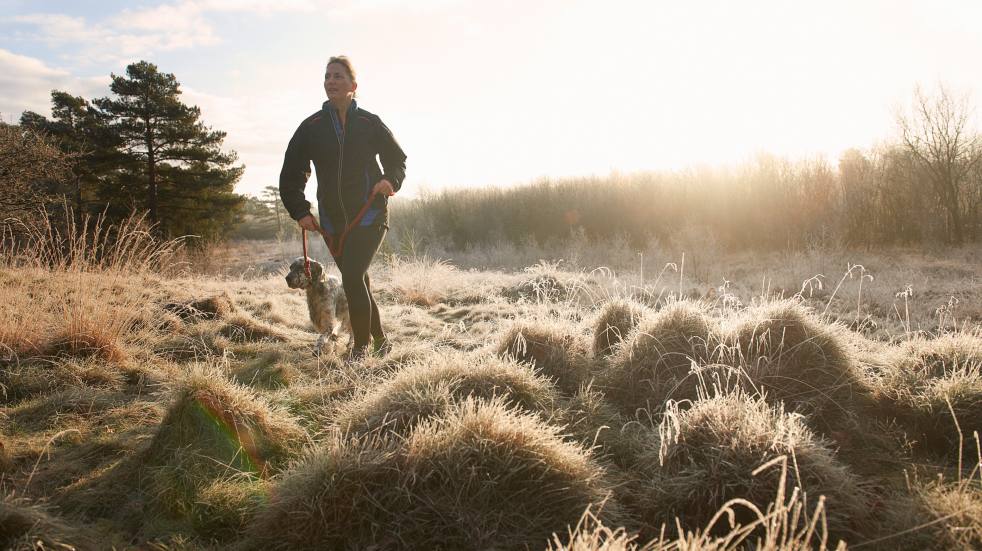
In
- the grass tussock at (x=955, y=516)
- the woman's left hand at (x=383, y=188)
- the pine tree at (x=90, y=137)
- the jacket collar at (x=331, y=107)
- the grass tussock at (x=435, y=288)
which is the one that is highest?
the pine tree at (x=90, y=137)

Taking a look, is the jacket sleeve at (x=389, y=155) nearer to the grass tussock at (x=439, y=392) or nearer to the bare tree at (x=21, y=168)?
the grass tussock at (x=439, y=392)

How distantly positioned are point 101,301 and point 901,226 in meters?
15.7

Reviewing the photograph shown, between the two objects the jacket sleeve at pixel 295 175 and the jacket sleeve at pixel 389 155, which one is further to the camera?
the jacket sleeve at pixel 389 155

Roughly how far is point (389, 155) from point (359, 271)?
94cm

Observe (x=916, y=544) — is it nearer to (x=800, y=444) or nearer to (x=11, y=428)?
(x=800, y=444)

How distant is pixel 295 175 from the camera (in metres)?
4.45

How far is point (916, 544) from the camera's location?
2154mm

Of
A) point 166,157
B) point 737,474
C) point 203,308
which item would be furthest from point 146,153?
point 737,474

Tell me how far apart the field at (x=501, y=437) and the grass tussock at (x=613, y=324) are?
0.02 m

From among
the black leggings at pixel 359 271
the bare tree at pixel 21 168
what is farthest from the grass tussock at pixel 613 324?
the bare tree at pixel 21 168

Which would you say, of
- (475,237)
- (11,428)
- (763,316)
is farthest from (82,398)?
(475,237)

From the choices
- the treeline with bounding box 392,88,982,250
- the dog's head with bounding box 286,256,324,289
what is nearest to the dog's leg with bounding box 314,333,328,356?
the dog's head with bounding box 286,256,324,289

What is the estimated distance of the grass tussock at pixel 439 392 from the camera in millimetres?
2893

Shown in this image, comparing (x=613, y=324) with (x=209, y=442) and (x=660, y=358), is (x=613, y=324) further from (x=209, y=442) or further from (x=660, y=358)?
(x=209, y=442)
